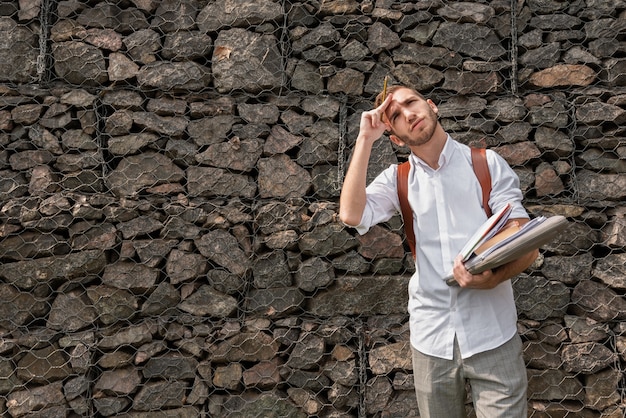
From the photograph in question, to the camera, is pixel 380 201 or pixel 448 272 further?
pixel 380 201

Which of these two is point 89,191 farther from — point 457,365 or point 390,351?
point 457,365

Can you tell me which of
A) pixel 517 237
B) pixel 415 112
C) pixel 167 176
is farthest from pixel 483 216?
pixel 167 176

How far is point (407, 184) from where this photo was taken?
79.0 inches

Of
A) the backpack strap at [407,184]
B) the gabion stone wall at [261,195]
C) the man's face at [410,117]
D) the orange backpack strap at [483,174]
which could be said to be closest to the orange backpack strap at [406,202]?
the backpack strap at [407,184]

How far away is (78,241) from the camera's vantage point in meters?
2.91

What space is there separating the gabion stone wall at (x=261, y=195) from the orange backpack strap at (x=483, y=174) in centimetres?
110

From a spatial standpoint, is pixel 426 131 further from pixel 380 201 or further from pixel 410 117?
pixel 380 201

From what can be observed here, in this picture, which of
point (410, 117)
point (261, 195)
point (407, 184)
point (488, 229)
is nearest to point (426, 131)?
point (410, 117)

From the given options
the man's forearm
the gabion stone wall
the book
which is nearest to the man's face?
the man's forearm

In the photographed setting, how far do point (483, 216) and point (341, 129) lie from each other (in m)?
1.30

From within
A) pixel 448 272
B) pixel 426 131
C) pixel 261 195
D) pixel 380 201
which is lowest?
pixel 261 195

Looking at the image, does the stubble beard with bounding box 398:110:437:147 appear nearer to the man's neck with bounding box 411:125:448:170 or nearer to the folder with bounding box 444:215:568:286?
the man's neck with bounding box 411:125:448:170

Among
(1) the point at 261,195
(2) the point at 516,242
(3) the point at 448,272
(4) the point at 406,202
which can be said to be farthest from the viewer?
(1) the point at 261,195

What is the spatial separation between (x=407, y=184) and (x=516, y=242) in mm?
458
